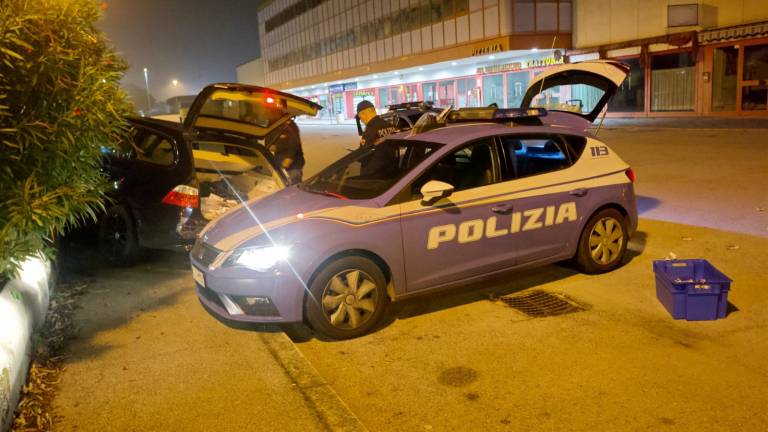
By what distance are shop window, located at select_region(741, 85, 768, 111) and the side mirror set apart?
24.1 m

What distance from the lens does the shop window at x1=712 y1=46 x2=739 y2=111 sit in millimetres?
25406

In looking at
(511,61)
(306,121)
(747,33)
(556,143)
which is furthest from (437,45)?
(556,143)

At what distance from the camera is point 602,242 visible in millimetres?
6230

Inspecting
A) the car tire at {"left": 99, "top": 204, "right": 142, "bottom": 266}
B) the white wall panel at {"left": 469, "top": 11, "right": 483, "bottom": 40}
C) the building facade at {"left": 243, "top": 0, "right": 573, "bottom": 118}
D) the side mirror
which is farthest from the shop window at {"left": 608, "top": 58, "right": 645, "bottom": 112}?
the side mirror

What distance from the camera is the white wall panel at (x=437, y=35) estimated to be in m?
37.4

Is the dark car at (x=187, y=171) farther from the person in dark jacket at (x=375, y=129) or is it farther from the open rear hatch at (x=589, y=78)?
the open rear hatch at (x=589, y=78)

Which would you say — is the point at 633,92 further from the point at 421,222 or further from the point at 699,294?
the point at 421,222

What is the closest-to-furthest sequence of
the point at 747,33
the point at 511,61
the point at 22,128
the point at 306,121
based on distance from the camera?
the point at 22,128
the point at 747,33
the point at 511,61
the point at 306,121

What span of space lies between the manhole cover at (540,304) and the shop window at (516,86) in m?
29.7

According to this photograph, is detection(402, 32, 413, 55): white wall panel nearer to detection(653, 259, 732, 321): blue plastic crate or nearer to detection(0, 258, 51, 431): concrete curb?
detection(653, 259, 732, 321): blue plastic crate

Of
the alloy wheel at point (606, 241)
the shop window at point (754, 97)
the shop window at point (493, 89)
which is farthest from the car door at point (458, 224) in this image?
the shop window at point (493, 89)

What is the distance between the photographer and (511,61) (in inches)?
1380

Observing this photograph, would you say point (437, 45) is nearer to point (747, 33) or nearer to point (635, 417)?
point (747, 33)

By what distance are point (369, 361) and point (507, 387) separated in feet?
3.33
